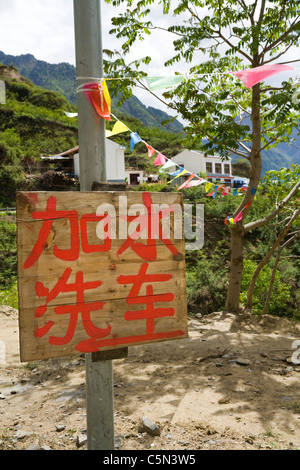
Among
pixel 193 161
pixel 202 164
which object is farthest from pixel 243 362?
pixel 193 161

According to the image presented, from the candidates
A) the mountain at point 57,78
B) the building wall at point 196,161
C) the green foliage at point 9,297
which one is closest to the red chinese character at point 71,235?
the green foliage at point 9,297

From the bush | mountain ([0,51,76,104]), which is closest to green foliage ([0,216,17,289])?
the bush

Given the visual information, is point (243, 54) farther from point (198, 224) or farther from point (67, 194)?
point (198, 224)

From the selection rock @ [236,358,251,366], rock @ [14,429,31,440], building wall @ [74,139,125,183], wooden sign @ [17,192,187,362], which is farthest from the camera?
building wall @ [74,139,125,183]

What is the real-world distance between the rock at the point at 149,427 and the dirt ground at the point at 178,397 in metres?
0.02

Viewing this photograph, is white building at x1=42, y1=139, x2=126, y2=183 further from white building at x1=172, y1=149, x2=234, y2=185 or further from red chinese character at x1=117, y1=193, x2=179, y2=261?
red chinese character at x1=117, y1=193, x2=179, y2=261

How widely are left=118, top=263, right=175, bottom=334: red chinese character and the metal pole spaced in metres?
0.27

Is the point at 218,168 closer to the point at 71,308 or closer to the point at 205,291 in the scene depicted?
the point at 205,291

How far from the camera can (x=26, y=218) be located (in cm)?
146

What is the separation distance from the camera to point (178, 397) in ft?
11.2

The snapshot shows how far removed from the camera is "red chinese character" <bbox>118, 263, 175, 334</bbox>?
1609 mm

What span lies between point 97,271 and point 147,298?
26 cm

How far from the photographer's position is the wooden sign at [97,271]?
1.47m

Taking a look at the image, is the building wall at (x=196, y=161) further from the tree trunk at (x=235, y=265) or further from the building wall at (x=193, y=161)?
the tree trunk at (x=235, y=265)
